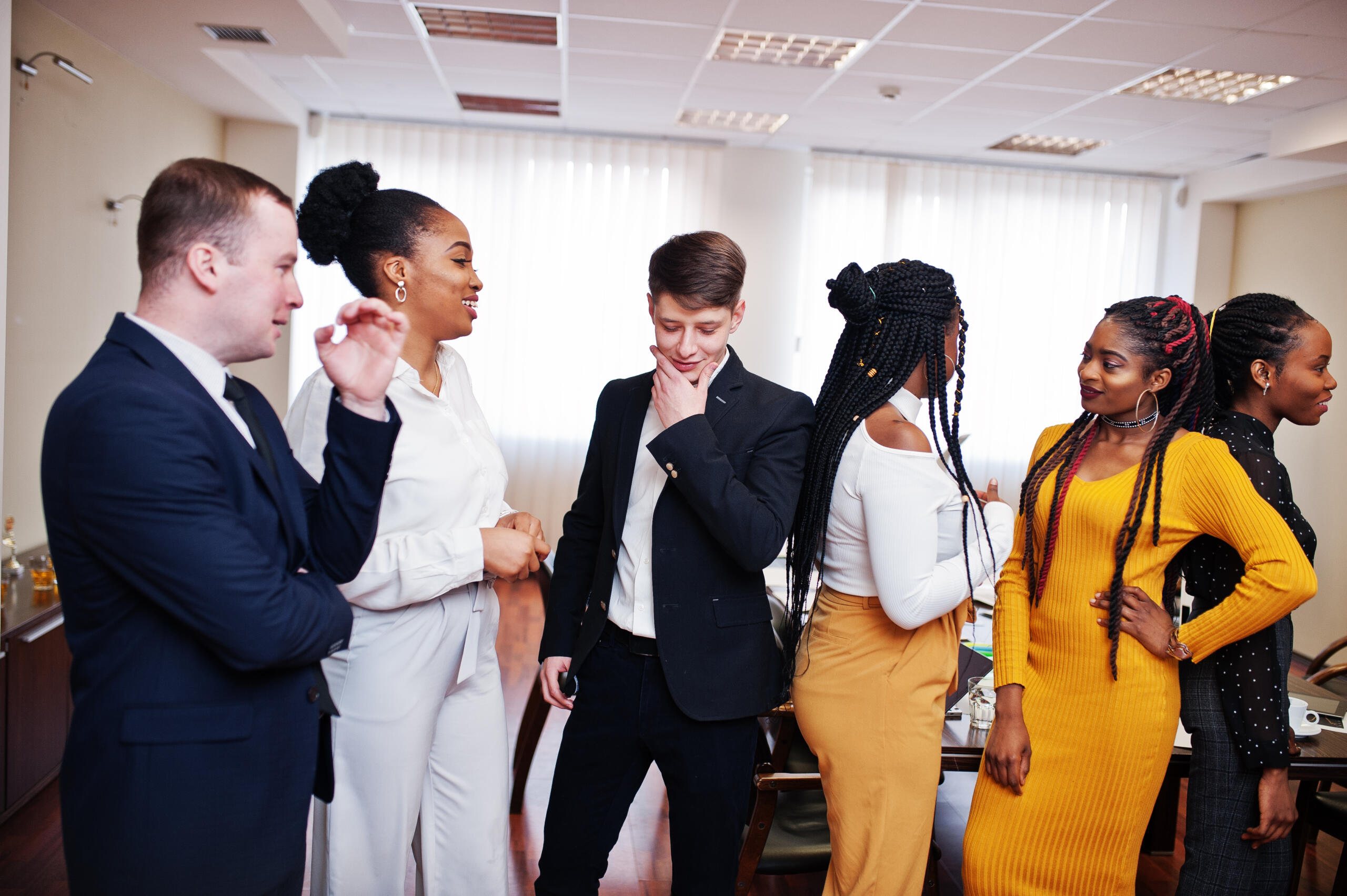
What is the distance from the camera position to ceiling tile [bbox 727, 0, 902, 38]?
4109 mm

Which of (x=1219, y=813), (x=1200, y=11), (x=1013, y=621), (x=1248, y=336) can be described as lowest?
(x=1219, y=813)

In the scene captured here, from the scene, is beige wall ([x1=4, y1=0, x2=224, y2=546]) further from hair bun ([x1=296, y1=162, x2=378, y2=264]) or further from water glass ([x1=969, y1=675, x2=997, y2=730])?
water glass ([x1=969, y1=675, x2=997, y2=730])

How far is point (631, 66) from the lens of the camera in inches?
204

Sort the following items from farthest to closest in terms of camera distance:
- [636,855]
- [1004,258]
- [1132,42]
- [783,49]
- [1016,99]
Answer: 1. [1004,258]
2. [1016,99]
3. [783,49]
4. [1132,42]
5. [636,855]

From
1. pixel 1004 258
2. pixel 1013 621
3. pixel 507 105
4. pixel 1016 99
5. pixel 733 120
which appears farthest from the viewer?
pixel 1004 258

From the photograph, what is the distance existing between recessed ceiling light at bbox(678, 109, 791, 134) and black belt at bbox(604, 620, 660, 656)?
4.87 m

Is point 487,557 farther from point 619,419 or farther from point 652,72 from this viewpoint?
point 652,72

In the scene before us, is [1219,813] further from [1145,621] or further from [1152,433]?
[1152,433]

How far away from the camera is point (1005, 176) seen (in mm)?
7301

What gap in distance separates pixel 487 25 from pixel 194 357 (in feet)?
13.3

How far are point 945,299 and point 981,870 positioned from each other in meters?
1.13

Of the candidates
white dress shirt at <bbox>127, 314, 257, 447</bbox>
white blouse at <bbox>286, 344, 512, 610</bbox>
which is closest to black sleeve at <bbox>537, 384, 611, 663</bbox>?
white blouse at <bbox>286, 344, 512, 610</bbox>

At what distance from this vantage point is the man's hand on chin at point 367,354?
129 cm

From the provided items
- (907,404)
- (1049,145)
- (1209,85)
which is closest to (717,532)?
(907,404)
